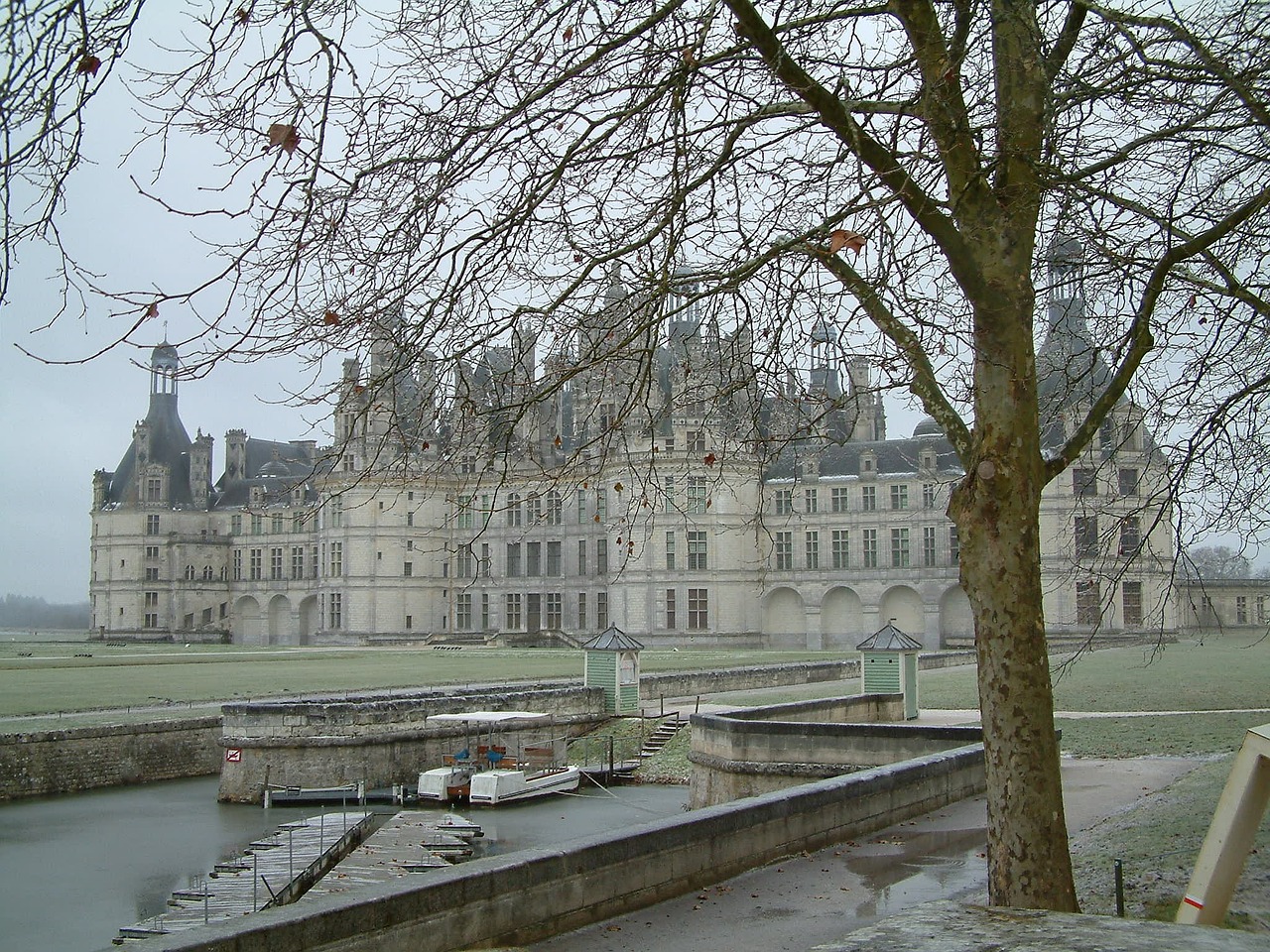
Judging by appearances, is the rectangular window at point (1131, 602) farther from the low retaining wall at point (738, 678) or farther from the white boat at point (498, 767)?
the white boat at point (498, 767)

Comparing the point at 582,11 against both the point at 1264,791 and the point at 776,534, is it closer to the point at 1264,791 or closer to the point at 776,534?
the point at 1264,791

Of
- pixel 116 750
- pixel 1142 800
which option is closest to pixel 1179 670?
pixel 1142 800

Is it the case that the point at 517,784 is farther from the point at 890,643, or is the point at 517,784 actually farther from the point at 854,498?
the point at 854,498

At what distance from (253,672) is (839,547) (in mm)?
30991

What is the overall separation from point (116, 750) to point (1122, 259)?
21368 millimetres

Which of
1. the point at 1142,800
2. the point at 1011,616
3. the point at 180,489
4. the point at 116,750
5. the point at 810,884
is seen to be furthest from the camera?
the point at 180,489

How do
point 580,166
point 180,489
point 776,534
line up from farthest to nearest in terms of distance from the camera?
point 180,489
point 776,534
point 580,166

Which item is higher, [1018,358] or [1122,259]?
[1122,259]

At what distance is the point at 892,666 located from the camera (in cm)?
2436

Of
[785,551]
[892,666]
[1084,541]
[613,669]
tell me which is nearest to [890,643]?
[892,666]

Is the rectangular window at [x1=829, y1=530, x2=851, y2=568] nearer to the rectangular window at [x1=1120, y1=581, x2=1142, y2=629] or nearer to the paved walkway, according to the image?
the rectangular window at [x1=1120, y1=581, x2=1142, y2=629]

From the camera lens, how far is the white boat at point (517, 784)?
2275cm

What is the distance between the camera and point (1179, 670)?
3497cm

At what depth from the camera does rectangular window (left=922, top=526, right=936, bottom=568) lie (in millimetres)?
58656
